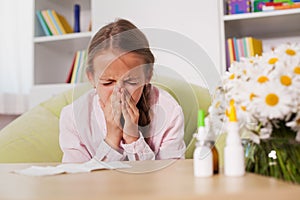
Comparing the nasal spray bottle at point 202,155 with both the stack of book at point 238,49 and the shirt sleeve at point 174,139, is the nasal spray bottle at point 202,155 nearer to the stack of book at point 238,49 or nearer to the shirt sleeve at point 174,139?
the shirt sleeve at point 174,139

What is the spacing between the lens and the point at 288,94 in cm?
59

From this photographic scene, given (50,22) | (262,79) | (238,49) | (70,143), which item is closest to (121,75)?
(262,79)

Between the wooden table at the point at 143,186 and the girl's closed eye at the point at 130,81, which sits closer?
the wooden table at the point at 143,186

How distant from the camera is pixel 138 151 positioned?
0.87m

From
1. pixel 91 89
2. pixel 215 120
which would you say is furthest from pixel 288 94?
pixel 91 89

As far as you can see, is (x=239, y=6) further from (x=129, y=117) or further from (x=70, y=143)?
(x=129, y=117)

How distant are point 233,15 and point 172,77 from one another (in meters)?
1.16

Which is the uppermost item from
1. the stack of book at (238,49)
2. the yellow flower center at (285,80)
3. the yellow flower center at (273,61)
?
the stack of book at (238,49)

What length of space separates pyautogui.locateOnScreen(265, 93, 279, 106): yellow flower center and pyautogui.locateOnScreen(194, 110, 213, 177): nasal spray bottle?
11cm

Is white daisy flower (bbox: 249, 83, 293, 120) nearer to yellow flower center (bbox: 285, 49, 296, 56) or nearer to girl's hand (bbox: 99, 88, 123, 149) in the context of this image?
yellow flower center (bbox: 285, 49, 296, 56)

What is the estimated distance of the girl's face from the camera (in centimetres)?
78

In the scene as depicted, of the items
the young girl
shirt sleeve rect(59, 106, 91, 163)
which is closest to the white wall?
shirt sleeve rect(59, 106, 91, 163)

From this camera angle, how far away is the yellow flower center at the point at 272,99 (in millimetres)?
590

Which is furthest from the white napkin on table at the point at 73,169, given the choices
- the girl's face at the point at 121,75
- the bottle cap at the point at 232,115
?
the bottle cap at the point at 232,115
